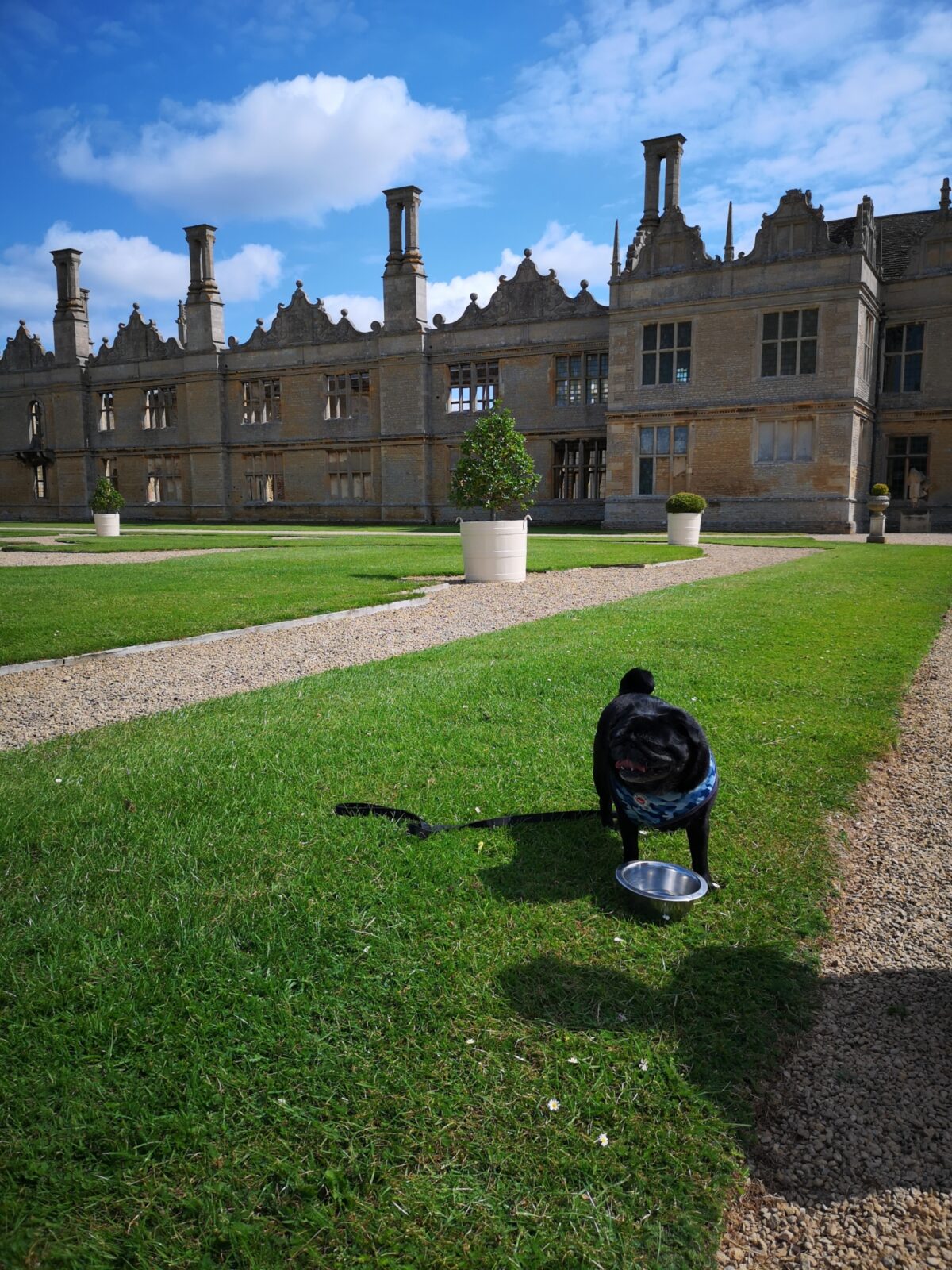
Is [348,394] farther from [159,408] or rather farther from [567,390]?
[159,408]

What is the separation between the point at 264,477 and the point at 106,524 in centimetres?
1403

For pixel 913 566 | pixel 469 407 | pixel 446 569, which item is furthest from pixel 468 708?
pixel 469 407

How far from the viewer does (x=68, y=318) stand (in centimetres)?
4166

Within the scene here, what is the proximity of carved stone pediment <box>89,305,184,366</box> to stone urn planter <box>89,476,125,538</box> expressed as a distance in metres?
17.2

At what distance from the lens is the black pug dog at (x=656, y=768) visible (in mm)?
2555

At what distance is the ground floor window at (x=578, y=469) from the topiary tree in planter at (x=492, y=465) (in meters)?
19.1

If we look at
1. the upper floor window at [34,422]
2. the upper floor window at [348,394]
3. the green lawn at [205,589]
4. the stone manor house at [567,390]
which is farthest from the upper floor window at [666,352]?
the upper floor window at [34,422]

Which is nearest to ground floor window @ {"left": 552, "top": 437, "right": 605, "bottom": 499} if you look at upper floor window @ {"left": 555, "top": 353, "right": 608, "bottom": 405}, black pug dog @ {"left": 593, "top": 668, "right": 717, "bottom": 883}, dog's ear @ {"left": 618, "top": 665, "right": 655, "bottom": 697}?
upper floor window @ {"left": 555, "top": 353, "right": 608, "bottom": 405}

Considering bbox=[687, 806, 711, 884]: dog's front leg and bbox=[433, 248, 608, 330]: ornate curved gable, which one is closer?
bbox=[687, 806, 711, 884]: dog's front leg

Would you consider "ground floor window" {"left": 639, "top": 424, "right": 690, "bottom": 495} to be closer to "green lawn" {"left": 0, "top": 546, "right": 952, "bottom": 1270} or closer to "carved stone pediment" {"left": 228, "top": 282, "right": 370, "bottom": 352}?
"carved stone pediment" {"left": 228, "top": 282, "right": 370, "bottom": 352}

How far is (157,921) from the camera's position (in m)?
2.54

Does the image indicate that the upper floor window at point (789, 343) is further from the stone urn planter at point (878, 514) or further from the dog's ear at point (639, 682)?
the dog's ear at point (639, 682)

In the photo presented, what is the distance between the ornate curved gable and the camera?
30.6m

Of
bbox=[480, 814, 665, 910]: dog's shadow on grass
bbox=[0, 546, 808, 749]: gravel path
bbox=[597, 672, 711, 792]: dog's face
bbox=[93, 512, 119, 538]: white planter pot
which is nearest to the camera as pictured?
bbox=[597, 672, 711, 792]: dog's face
